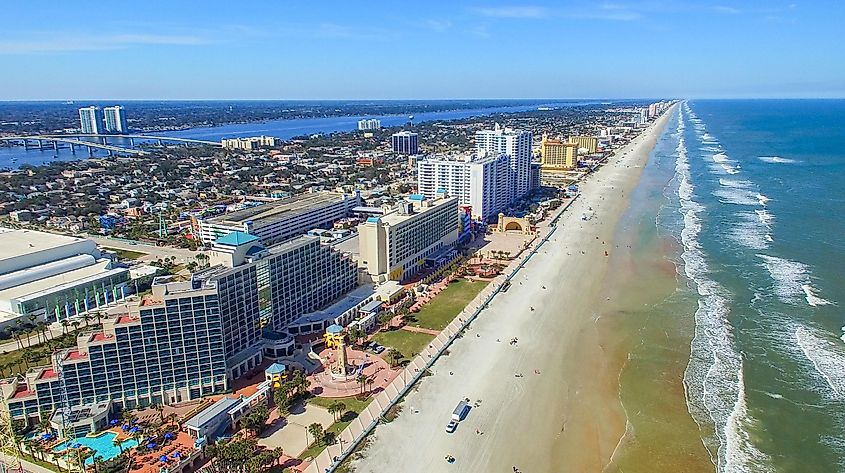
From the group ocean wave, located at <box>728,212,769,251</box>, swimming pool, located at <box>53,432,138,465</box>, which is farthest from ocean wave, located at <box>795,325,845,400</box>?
swimming pool, located at <box>53,432,138,465</box>

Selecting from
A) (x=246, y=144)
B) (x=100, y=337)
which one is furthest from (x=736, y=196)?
(x=246, y=144)

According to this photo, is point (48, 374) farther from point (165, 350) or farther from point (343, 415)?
point (343, 415)

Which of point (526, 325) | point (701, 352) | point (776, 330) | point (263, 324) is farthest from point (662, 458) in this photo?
point (263, 324)

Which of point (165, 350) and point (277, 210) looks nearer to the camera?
point (165, 350)

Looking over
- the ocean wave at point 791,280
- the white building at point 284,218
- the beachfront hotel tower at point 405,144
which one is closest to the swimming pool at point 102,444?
the white building at point 284,218

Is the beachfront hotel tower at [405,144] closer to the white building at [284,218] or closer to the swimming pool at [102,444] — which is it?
the white building at [284,218]
